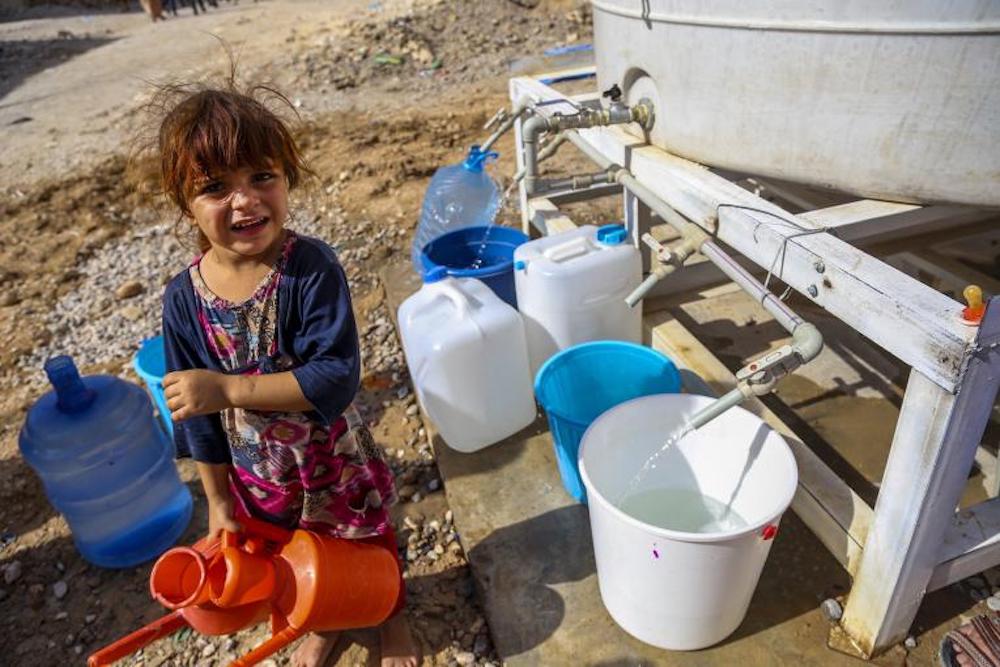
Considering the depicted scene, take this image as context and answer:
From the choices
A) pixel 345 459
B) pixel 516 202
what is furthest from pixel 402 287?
pixel 345 459

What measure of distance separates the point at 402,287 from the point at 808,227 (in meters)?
2.29

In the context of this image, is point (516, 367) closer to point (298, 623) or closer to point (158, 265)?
point (298, 623)

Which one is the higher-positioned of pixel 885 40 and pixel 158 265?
pixel 885 40

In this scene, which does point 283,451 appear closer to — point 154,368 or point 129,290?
point 154,368

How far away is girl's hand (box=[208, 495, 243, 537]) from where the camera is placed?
162cm

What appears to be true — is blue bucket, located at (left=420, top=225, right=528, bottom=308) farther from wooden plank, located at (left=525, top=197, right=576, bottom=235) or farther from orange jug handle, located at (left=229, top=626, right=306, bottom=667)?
orange jug handle, located at (left=229, top=626, right=306, bottom=667)

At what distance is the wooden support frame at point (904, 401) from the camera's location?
1.23 metres

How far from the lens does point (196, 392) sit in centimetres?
129

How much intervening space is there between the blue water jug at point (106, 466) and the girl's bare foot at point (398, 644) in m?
0.98

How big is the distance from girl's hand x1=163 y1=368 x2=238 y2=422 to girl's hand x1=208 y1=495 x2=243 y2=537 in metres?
0.41

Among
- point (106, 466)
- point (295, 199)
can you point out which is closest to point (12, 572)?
point (106, 466)

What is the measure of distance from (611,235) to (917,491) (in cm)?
129

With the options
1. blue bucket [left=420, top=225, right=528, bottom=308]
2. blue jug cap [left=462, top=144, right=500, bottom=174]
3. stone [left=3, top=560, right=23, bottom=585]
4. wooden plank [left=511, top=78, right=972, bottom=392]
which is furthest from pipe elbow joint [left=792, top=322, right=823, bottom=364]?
stone [left=3, top=560, right=23, bottom=585]

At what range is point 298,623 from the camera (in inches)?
57.8
